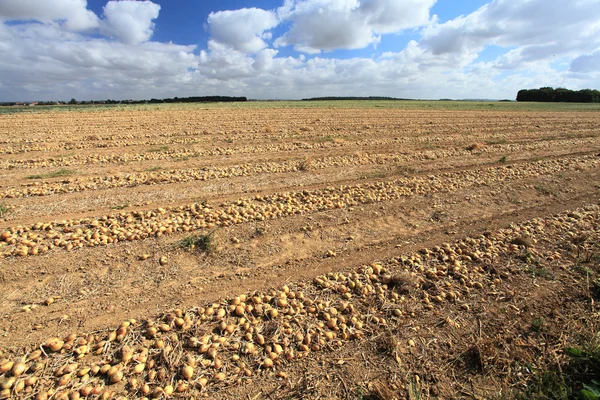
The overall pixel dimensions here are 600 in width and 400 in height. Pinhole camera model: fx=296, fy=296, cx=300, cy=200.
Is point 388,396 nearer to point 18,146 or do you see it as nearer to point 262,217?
point 262,217

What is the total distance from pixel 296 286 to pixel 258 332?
0.88 metres

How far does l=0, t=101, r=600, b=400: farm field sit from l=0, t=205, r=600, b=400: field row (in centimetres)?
2

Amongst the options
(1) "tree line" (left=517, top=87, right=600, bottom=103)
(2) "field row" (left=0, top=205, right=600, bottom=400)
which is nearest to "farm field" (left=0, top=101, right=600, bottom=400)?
(2) "field row" (left=0, top=205, right=600, bottom=400)

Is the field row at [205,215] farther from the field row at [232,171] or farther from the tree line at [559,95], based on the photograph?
the tree line at [559,95]

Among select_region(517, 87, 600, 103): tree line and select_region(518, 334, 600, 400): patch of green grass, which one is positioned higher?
select_region(517, 87, 600, 103): tree line

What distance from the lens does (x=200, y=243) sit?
480 cm

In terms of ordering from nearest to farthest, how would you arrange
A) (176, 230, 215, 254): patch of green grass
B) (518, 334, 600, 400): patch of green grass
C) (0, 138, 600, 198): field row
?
1. (518, 334, 600, 400): patch of green grass
2. (176, 230, 215, 254): patch of green grass
3. (0, 138, 600, 198): field row

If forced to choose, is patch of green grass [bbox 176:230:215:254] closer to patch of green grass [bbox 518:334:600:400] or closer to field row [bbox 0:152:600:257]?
field row [bbox 0:152:600:257]

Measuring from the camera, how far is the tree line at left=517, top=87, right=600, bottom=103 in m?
77.7

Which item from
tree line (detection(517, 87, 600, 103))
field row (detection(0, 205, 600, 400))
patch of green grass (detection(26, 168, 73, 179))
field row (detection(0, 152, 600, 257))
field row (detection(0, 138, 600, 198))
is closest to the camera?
field row (detection(0, 205, 600, 400))

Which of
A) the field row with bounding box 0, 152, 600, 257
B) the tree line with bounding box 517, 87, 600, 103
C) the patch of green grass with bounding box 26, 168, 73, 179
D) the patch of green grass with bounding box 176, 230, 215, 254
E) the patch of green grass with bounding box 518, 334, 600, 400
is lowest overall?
the patch of green grass with bounding box 518, 334, 600, 400

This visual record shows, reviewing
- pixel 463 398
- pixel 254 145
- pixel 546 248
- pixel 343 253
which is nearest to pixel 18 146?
pixel 254 145

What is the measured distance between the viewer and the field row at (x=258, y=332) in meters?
2.63

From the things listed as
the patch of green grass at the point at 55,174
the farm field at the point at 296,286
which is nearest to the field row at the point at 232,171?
the farm field at the point at 296,286
